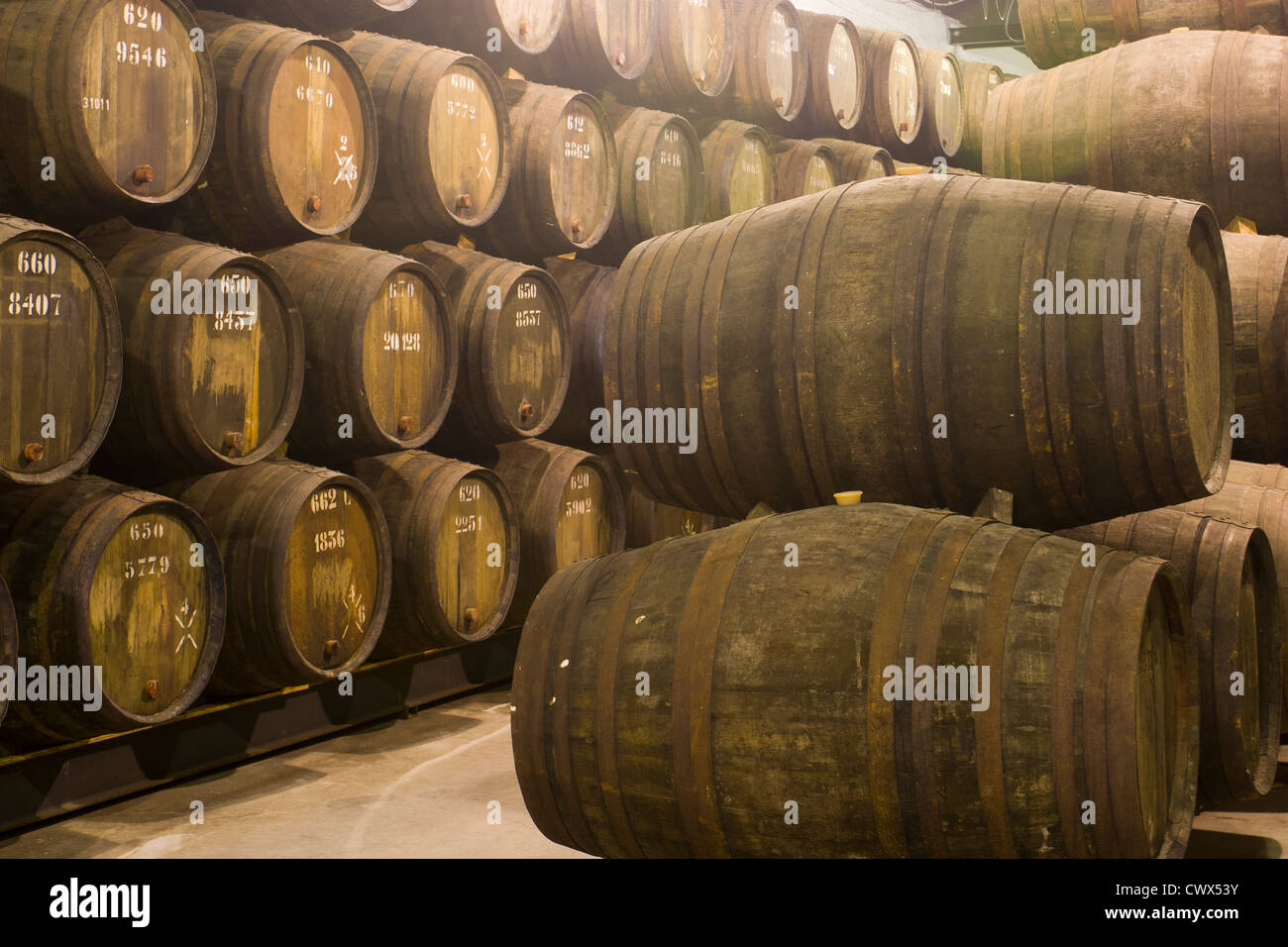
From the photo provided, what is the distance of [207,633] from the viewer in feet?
14.2

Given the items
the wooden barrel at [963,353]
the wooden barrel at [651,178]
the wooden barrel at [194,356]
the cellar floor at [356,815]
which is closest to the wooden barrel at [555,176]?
the wooden barrel at [651,178]

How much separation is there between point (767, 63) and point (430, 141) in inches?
103

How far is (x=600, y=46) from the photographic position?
6.33 m

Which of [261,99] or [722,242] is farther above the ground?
[261,99]

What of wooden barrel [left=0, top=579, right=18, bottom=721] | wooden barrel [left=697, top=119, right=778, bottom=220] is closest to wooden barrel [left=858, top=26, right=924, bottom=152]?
wooden barrel [left=697, top=119, right=778, bottom=220]

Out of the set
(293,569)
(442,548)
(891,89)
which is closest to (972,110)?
(891,89)

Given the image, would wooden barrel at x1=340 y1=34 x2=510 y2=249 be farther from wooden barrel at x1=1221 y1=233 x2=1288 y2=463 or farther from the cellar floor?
wooden barrel at x1=1221 y1=233 x2=1288 y2=463

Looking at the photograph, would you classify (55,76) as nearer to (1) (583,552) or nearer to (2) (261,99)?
(2) (261,99)

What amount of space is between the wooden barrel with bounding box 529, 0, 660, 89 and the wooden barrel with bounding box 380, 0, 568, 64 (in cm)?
13

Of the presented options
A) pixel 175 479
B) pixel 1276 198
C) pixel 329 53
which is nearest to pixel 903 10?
pixel 1276 198

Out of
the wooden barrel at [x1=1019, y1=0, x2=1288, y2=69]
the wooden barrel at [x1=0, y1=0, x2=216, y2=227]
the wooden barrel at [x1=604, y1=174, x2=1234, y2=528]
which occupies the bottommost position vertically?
the wooden barrel at [x1=604, y1=174, x2=1234, y2=528]

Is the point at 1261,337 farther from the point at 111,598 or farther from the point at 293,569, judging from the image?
the point at 111,598

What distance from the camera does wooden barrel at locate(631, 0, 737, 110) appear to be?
22.1ft

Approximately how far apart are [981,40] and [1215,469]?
11.5 metres
